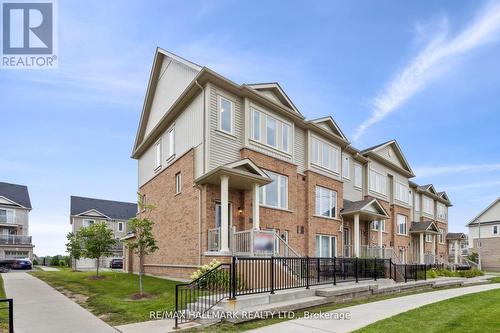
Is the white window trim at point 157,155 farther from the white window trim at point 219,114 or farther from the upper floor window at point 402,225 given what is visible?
the upper floor window at point 402,225

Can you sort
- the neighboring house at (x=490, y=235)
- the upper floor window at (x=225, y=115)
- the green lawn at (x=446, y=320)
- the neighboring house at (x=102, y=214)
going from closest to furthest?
1. the green lawn at (x=446, y=320)
2. the upper floor window at (x=225, y=115)
3. the neighboring house at (x=490, y=235)
4. the neighboring house at (x=102, y=214)

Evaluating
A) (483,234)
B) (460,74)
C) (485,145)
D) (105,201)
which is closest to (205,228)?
(460,74)

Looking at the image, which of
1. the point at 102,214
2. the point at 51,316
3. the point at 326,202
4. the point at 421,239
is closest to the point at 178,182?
the point at 51,316

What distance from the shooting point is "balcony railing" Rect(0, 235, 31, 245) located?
1657 inches

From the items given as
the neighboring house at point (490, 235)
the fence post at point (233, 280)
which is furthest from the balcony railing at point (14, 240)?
the neighboring house at point (490, 235)

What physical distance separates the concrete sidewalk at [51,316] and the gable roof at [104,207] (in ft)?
124

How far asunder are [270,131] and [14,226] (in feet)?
130

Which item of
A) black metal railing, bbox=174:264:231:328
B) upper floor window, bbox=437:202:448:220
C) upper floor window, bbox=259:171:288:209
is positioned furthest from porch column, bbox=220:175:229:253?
upper floor window, bbox=437:202:448:220

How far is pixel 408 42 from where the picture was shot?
2022cm

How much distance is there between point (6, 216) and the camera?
43656mm

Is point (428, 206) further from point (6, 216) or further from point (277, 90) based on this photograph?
point (6, 216)

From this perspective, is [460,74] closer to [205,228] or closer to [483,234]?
[205,228]

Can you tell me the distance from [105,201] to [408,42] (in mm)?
46842

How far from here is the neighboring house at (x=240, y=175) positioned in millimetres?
15273
